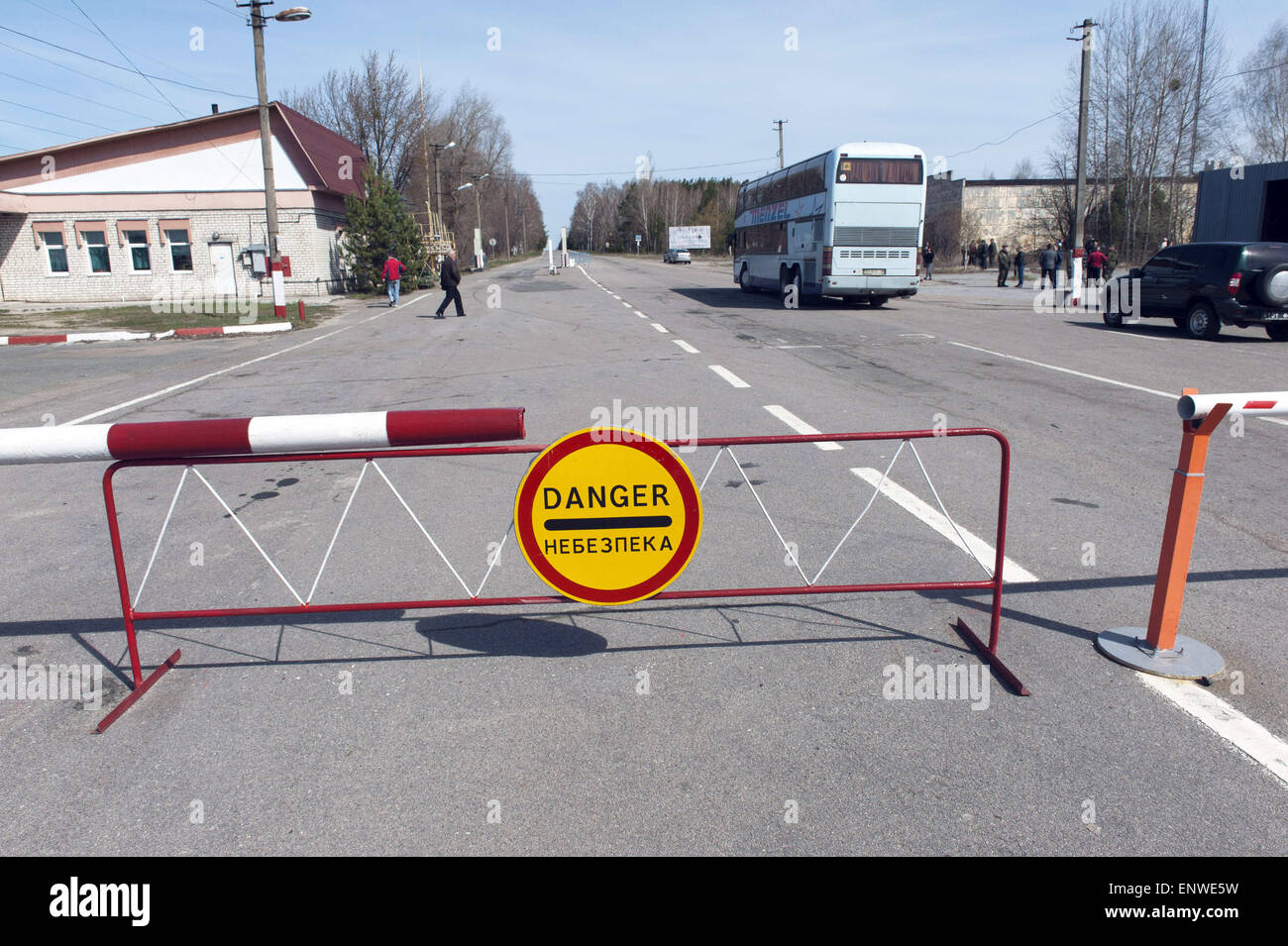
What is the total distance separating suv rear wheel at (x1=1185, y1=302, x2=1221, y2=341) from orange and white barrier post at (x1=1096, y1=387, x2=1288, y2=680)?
1599cm

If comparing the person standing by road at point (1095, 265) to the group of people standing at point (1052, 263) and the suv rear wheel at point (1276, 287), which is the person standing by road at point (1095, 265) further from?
the suv rear wheel at point (1276, 287)

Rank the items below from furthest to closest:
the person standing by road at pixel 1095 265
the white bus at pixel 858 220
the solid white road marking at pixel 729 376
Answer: the person standing by road at pixel 1095 265 → the white bus at pixel 858 220 → the solid white road marking at pixel 729 376

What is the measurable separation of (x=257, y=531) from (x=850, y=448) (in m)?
5.00

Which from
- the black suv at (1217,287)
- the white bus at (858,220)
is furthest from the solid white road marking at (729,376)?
the white bus at (858,220)

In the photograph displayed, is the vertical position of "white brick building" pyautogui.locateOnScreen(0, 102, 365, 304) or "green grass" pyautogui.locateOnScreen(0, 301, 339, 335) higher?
"white brick building" pyautogui.locateOnScreen(0, 102, 365, 304)

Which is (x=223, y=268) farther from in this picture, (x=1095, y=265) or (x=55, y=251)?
(x=1095, y=265)

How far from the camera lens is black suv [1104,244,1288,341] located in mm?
16594

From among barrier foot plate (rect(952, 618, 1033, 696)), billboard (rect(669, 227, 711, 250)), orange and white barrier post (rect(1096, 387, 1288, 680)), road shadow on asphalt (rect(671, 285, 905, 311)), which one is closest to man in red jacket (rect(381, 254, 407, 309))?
road shadow on asphalt (rect(671, 285, 905, 311))

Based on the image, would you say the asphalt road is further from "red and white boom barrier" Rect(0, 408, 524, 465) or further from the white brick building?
the white brick building

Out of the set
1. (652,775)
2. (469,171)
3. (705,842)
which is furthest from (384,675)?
(469,171)

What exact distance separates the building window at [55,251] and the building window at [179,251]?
3743mm

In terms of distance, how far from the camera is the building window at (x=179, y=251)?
32406 mm

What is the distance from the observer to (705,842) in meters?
2.83
